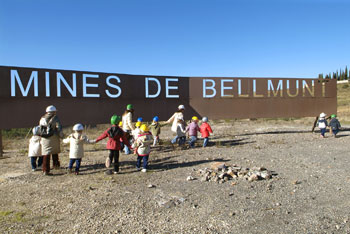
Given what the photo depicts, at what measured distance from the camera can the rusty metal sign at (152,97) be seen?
948cm

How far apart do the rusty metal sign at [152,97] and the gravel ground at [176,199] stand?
2.86 meters

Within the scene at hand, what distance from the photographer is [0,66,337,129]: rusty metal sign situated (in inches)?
373

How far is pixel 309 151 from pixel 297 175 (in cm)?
360

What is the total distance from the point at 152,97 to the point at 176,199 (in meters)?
7.97

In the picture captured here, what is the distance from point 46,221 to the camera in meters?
3.84

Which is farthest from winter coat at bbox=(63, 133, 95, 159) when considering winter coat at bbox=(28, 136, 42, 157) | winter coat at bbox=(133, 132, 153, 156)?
winter coat at bbox=(133, 132, 153, 156)

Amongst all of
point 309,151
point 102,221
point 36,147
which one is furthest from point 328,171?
point 36,147

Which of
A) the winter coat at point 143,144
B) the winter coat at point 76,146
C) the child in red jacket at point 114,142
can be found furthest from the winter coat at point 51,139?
the winter coat at point 143,144

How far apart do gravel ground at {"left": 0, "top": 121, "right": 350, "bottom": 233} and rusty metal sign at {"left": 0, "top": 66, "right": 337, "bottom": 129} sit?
286 centimetres

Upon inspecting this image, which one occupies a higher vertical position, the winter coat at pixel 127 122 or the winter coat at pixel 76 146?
the winter coat at pixel 127 122

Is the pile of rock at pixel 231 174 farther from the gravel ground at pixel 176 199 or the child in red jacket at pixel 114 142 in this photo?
the child in red jacket at pixel 114 142

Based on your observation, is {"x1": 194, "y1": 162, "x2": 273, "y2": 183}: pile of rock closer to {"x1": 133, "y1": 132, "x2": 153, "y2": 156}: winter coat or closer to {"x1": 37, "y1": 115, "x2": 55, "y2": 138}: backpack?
{"x1": 133, "y1": 132, "x2": 153, "y2": 156}: winter coat

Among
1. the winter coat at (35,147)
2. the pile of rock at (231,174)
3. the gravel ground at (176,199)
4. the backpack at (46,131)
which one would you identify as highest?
the backpack at (46,131)

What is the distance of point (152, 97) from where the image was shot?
39.9ft
